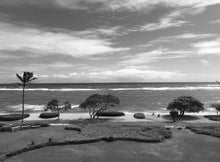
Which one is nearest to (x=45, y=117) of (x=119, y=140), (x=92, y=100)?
(x=92, y=100)

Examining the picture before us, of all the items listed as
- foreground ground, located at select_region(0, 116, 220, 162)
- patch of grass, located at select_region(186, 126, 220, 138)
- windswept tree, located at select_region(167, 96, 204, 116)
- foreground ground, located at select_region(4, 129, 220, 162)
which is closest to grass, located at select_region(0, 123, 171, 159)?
foreground ground, located at select_region(0, 116, 220, 162)

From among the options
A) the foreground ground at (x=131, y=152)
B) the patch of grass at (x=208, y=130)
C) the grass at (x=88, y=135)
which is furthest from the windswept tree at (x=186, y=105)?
the foreground ground at (x=131, y=152)

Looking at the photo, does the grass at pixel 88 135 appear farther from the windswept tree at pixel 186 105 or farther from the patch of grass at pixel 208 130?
the windswept tree at pixel 186 105

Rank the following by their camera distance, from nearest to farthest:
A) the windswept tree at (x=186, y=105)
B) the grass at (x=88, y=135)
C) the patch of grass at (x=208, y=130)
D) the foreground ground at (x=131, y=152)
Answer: the foreground ground at (x=131, y=152), the grass at (x=88, y=135), the patch of grass at (x=208, y=130), the windswept tree at (x=186, y=105)

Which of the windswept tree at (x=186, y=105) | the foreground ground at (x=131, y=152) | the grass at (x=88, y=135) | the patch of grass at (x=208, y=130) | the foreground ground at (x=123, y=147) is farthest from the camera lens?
the windswept tree at (x=186, y=105)

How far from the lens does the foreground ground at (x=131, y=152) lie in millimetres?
20594

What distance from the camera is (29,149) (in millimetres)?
23078

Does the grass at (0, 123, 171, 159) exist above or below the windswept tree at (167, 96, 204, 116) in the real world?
below

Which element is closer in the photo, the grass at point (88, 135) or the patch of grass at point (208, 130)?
the grass at point (88, 135)

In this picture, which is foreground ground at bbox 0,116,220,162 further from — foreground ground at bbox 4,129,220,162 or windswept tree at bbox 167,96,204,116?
windswept tree at bbox 167,96,204,116

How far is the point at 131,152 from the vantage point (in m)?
22.5

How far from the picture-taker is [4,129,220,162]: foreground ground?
67.6ft

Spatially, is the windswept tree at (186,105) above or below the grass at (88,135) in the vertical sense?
above

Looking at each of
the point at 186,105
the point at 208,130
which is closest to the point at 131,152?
the point at 208,130
